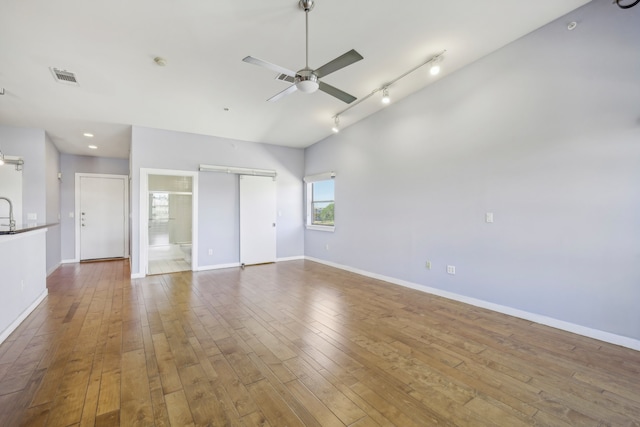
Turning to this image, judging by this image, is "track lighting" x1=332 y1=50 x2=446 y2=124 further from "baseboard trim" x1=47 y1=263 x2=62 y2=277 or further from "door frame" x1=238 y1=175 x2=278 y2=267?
"baseboard trim" x1=47 y1=263 x2=62 y2=277

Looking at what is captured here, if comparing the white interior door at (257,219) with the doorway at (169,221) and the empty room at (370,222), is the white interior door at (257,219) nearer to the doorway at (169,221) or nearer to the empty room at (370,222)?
the empty room at (370,222)

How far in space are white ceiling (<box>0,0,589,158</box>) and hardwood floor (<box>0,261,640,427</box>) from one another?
9.95 feet

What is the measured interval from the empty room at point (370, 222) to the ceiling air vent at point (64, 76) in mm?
27

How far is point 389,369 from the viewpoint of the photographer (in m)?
2.16

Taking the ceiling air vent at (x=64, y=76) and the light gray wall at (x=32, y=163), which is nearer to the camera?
the ceiling air vent at (x=64, y=76)

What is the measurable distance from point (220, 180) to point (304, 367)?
473cm

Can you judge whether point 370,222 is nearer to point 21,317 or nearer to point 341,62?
point 341,62

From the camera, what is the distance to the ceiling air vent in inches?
130

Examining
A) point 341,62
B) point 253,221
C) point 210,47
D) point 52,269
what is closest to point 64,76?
point 210,47

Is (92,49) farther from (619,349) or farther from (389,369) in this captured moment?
(619,349)

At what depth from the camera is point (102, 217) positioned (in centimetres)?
712

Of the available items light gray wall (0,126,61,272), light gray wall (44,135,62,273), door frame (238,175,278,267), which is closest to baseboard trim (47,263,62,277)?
light gray wall (44,135,62,273)

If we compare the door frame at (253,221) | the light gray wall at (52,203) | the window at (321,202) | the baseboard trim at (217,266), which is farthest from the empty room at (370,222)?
the window at (321,202)

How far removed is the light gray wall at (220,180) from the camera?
5133 mm
